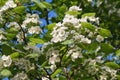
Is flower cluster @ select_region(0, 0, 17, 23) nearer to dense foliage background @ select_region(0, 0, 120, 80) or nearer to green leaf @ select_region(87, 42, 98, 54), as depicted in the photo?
dense foliage background @ select_region(0, 0, 120, 80)

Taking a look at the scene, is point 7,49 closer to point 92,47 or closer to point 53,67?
point 53,67

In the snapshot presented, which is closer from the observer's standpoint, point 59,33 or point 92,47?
point 59,33

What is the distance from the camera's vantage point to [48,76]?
550 cm

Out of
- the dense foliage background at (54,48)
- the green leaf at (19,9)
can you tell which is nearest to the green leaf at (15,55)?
the dense foliage background at (54,48)

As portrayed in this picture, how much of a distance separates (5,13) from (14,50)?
20.0 inches

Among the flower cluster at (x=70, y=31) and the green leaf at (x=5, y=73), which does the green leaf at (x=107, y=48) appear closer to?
the flower cluster at (x=70, y=31)

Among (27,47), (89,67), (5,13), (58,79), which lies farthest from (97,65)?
(5,13)

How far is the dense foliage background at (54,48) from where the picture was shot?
16.3 feet

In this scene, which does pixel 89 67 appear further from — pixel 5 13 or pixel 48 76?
pixel 5 13

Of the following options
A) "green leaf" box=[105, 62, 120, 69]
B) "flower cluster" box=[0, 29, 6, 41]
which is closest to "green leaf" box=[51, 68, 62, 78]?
"green leaf" box=[105, 62, 120, 69]

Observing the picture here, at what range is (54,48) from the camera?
5.10m

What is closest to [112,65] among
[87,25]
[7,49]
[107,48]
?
[107,48]

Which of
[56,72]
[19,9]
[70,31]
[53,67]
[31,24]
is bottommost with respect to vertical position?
[56,72]

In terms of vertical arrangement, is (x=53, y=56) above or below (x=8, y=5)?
below
